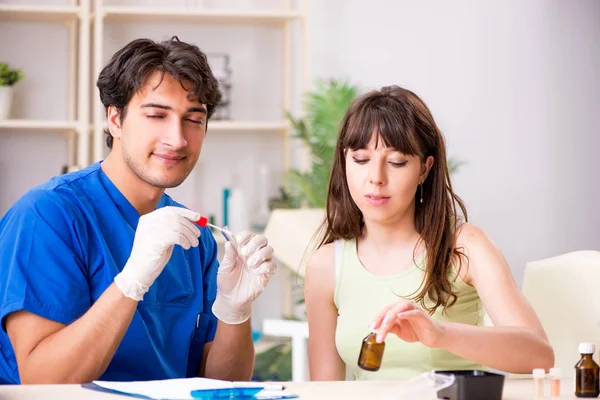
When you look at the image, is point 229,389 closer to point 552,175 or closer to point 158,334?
point 158,334

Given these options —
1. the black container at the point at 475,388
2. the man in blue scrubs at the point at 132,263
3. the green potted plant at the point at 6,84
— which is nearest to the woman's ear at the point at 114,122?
the man in blue scrubs at the point at 132,263

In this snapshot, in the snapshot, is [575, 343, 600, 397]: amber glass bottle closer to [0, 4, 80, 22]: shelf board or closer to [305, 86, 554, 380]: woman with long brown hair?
[305, 86, 554, 380]: woman with long brown hair

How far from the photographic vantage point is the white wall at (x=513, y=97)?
359cm

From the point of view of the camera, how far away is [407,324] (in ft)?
4.39

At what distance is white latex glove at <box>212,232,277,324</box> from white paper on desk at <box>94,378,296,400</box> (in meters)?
0.28

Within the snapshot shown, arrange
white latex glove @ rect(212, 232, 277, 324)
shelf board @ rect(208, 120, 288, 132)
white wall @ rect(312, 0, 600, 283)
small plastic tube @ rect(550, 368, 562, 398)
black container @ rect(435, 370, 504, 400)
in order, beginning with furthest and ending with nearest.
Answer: white wall @ rect(312, 0, 600, 283), shelf board @ rect(208, 120, 288, 132), white latex glove @ rect(212, 232, 277, 324), small plastic tube @ rect(550, 368, 562, 398), black container @ rect(435, 370, 504, 400)

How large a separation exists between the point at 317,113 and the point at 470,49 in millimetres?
866

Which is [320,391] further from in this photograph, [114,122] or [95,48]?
[95,48]

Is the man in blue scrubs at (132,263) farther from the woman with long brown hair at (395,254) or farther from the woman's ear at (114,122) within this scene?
the woman with long brown hair at (395,254)

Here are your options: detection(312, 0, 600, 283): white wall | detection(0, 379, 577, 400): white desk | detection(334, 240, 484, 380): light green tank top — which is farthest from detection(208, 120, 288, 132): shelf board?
detection(0, 379, 577, 400): white desk

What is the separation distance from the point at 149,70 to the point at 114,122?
0.14 meters

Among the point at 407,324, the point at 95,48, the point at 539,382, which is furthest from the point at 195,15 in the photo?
the point at 539,382

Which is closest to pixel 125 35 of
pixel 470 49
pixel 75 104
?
pixel 75 104

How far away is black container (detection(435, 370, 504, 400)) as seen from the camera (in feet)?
3.88
